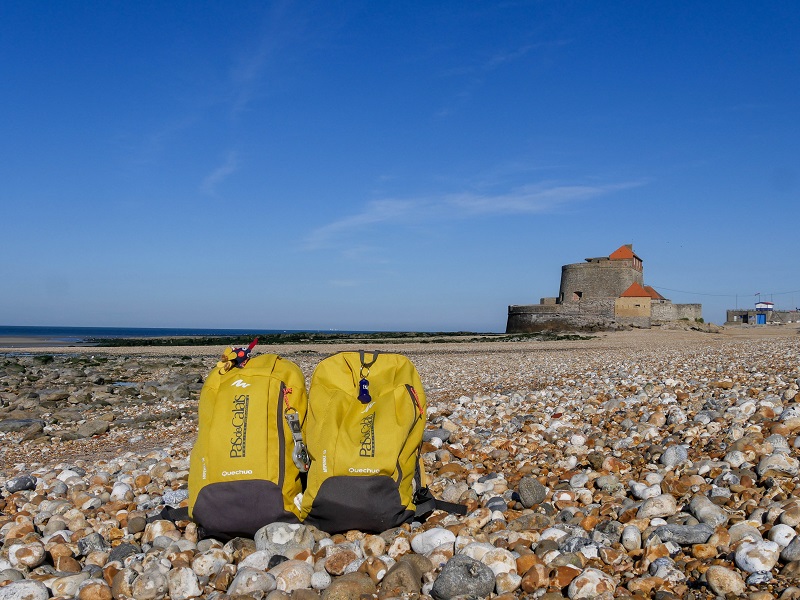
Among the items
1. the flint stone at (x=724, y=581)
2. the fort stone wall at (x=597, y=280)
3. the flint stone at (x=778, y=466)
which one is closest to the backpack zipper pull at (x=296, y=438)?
the flint stone at (x=724, y=581)

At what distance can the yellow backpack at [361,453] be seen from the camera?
3020 mm

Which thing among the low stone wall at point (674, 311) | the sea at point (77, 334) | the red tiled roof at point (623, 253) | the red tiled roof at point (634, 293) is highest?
the red tiled roof at point (623, 253)

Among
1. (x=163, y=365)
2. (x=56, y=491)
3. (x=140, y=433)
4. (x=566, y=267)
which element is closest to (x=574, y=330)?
(x=566, y=267)

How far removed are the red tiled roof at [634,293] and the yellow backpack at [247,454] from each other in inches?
1770

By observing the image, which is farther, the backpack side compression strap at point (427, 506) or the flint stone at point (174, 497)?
the flint stone at point (174, 497)

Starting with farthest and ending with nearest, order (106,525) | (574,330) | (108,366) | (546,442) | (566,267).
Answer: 1. (566,267)
2. (574,330)
3. (108,366)
4. (546,442)
5. (106,525)

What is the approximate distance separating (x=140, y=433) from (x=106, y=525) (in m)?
4.50

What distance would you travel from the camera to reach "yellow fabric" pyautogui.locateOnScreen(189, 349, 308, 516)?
3.12 meters

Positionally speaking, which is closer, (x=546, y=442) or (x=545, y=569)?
(x=545, y=569)

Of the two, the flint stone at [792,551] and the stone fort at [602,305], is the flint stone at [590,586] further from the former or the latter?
the stone fort at [602,305]

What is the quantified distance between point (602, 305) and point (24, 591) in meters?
45.5

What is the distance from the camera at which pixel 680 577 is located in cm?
240

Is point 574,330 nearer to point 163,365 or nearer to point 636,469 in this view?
point 163,365

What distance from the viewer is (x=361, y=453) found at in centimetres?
305
